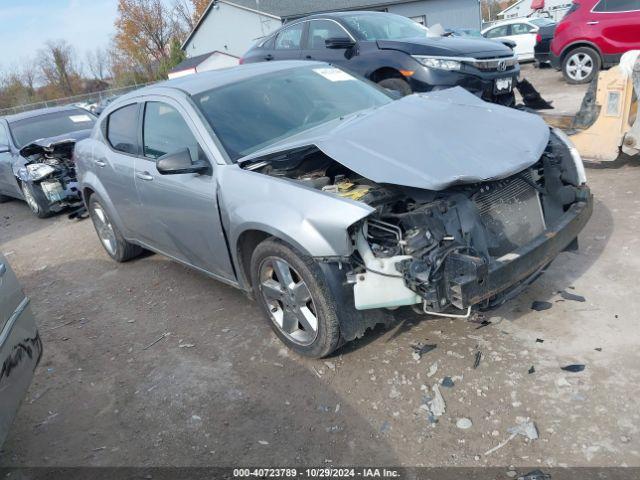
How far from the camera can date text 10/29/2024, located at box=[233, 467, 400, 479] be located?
2568mm

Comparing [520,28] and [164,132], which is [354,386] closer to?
[164,132]

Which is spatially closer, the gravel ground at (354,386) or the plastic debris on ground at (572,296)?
the gravel ground at (354,386)

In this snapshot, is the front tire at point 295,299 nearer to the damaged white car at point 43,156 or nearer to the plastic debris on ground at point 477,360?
the plastic debris on ground at point 477,360

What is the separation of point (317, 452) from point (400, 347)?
0.97m

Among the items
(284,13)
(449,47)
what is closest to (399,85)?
(449,47)

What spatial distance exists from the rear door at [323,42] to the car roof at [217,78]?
11.6 ft

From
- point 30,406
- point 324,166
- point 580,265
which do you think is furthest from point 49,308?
point 580,265

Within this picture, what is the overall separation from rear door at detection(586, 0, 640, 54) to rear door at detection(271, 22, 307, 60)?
6.06 metres

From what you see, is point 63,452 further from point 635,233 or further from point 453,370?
point 635,233

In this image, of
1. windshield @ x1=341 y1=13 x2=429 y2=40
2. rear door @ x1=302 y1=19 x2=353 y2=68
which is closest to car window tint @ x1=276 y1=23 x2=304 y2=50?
rear door @ x1=302 y1=19 x2=353 y2=68

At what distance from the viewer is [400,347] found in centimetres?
346

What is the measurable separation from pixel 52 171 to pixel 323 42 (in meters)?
4.69

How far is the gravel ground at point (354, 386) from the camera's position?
2680 mm

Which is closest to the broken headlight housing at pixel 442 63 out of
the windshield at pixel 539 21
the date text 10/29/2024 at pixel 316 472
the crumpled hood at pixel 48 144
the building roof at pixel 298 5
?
the crumpled hood at pixel 48 144
